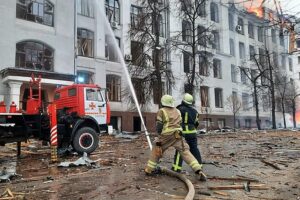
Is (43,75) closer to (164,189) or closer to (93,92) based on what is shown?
(93,92)

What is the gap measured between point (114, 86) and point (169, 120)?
22.7 meters

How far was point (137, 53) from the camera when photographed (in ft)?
97.5

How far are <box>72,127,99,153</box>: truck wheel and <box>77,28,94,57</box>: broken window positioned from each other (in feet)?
54.0

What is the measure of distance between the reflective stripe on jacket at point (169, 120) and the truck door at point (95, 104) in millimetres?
5991

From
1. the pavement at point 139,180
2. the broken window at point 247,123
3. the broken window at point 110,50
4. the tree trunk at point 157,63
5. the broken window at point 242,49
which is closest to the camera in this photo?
the pavement at point 139,180

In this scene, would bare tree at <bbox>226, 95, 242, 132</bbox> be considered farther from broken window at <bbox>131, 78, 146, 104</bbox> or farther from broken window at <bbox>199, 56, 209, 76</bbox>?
broken window at <bbox>131, 78, 146, 104</bbox>

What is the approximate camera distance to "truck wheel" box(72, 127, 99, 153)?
41.2 feet

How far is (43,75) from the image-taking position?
22.5 metres

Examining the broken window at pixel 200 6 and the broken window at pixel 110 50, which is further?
the broken window at pixel 110 50

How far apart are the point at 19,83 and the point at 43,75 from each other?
65.4 inches

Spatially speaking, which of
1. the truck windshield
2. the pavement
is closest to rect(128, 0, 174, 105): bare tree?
the truck windshield

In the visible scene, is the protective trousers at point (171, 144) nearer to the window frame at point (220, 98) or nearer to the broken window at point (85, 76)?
the broken window at point (85, 76)

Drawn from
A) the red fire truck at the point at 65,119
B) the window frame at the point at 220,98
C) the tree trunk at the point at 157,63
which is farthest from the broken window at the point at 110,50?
the window frame at the point at 220,98

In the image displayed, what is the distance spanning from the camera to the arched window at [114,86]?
30.1m
